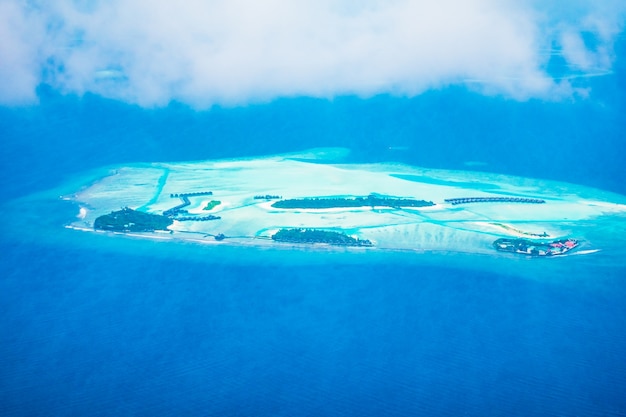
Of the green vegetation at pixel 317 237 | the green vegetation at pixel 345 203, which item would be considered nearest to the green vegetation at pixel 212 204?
the green vegetation at pixel 345 203

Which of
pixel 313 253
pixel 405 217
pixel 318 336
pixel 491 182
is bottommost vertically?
pixel 318 336

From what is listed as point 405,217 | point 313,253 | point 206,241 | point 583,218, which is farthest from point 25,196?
point 583,218

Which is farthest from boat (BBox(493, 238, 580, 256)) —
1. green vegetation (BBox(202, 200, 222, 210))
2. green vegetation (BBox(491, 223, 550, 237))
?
green vegetation (BBox(202, 200, 222, 210))

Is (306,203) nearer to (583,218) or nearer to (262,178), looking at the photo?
(262,178)

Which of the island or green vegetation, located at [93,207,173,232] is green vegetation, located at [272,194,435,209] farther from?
green vegetation, located at [93,207,173,232]

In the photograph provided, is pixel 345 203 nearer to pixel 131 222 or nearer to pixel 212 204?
pixel 212 204

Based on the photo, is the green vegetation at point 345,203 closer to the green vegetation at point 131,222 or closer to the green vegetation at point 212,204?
the green vegetation at point 212,204

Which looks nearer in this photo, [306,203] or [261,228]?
[261,228]

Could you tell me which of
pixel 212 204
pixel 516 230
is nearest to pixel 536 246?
pixel 516 230
